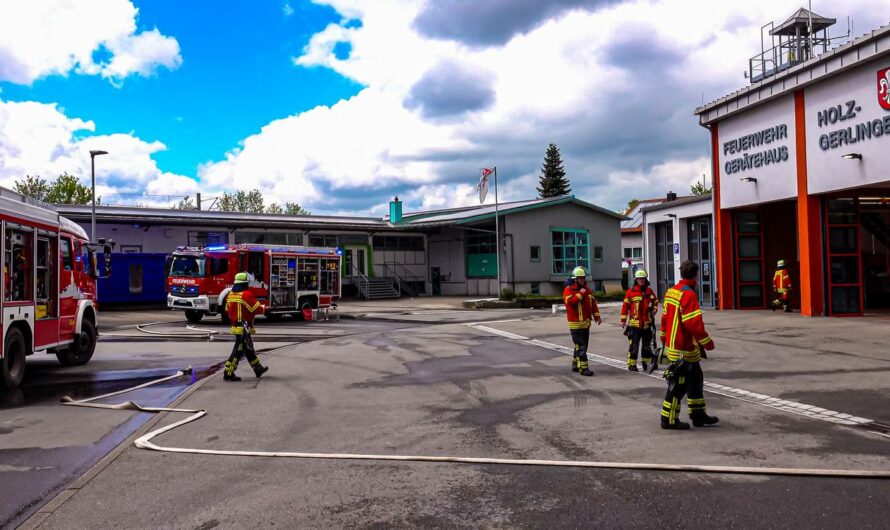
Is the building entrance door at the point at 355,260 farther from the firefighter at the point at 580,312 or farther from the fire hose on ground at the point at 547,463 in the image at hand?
the fire hose on ground at the point at 547,463

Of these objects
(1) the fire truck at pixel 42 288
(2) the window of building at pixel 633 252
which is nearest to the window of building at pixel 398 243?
(2) the window of building at pixel 633 252

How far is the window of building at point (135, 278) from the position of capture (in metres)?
34.3

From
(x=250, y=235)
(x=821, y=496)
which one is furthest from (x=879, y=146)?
(x=250, y=235)

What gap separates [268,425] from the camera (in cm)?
802

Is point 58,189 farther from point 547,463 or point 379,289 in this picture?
point 547,463

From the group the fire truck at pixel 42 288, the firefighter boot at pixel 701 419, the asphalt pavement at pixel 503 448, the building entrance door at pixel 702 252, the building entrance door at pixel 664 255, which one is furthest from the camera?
the building entrance door at pixel 664 255

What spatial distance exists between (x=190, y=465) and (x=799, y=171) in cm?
2040

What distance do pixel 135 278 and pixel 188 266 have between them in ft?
36.6

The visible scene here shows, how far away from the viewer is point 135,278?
34.3 m

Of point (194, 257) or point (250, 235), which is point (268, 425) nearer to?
point (194, 257)

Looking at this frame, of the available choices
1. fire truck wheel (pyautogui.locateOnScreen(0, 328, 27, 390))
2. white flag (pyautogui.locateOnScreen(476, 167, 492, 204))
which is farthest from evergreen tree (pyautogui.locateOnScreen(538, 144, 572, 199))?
fire truck wheel (pyautogui.locateOnScreen(0, 328, 27, 390))

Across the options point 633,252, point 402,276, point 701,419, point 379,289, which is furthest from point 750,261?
point 633,252

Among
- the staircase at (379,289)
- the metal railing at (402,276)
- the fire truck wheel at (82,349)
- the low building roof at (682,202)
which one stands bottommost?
the fire truck wheel at (82,349)

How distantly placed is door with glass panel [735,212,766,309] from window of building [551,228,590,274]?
19.3m
